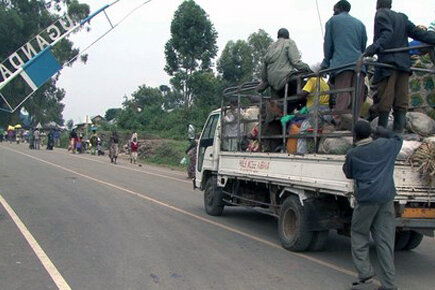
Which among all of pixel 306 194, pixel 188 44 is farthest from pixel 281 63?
pixel 188 44

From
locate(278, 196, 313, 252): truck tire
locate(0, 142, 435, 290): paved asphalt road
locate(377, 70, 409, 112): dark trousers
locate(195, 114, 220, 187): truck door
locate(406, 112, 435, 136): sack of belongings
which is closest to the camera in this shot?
locate(0, 142, 435, 290): paved asphalt road

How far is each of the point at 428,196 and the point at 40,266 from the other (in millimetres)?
4684

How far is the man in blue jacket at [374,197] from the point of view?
5273mm

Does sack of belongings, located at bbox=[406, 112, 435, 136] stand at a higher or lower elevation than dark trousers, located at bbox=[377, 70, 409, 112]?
lower

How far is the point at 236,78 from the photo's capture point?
4256 centimetres

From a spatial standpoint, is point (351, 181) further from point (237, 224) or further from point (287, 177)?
point (237, 224)

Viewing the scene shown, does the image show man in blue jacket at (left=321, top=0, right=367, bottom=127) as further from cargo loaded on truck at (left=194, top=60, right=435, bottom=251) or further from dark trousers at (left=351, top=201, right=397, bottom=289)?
dark trousers at (left=351, top=201, right=397, bottom=289)

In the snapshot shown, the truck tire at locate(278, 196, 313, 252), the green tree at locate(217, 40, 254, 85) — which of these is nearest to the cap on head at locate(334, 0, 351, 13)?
the truck tire at locate(278, 196, 313, 252)

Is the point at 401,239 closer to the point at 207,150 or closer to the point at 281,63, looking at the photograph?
the point at 281,63

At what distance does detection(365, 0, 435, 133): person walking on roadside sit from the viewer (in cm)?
613

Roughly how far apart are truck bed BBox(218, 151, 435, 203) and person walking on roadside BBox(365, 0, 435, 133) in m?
0.82

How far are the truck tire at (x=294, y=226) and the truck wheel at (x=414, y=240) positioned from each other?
164 centimetres

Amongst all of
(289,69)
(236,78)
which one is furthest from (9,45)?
(289,69)

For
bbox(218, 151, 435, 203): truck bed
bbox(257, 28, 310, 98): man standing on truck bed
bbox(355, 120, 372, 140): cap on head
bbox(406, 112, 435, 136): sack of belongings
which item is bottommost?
bbox(218, 151, 435, 203): truck bed
